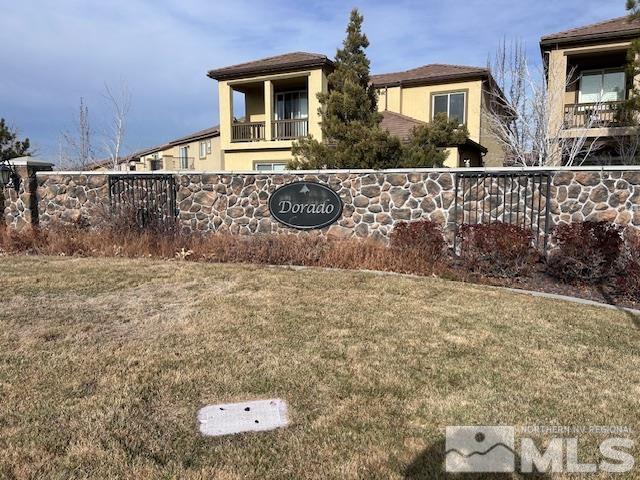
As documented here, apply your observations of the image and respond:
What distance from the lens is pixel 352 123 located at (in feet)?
44.3

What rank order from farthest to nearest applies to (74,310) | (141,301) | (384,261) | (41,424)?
(384,261), (141,301), (74,310), (41,424)

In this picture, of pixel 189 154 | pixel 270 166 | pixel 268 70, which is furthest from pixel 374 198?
pixel 189 154

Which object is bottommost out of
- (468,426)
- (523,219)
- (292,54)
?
(468,426)

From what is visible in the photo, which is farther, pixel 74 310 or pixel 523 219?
pixel 523 219

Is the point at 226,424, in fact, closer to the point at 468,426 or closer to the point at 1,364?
the point at 468,426

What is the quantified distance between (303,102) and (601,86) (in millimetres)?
12821

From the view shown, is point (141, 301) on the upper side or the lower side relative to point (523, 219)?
lower

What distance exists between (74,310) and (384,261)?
549 cm

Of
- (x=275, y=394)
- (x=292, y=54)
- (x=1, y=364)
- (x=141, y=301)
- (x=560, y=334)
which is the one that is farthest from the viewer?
(x=292, y=54)

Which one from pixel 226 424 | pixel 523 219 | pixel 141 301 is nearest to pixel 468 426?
pixel 226 424

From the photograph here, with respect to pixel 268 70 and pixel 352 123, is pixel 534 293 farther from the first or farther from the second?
pixel 268 70

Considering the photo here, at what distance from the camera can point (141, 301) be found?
702 centimetres

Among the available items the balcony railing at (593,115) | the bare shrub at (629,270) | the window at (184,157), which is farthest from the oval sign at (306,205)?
the window at (184,157)

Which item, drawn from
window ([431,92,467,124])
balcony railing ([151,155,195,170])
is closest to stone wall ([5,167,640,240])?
window ([431,92,467,124])
